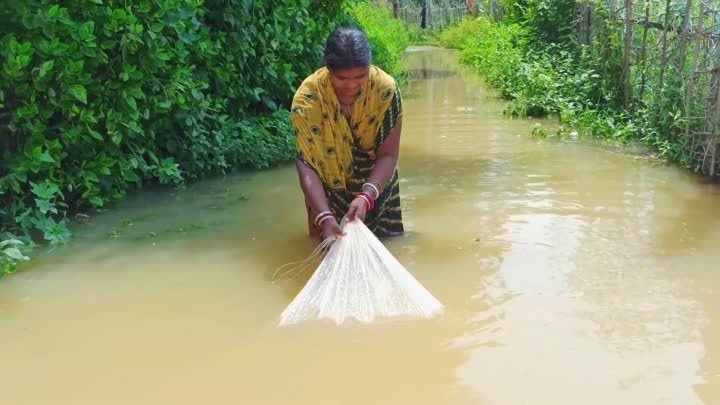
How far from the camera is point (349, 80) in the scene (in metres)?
3.47

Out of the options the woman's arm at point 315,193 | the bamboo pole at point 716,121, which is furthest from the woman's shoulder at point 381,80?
the bamboo pole at point 716,121

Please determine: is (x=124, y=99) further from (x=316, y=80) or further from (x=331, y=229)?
(x=331, y=229)

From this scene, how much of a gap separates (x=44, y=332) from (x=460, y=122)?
609 centimetres

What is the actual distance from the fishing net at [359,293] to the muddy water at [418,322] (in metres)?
0.07

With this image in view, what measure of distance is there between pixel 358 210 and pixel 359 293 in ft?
1.59

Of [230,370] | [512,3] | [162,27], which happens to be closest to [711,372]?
[230,370]

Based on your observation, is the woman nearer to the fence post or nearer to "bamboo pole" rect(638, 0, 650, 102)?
"bamboo pole" rect(638, 0, 650, 102)

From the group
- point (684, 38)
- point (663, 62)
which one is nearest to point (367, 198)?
point (684, 38)

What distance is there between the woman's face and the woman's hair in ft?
0.09

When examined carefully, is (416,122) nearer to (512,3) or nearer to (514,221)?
(514,221)

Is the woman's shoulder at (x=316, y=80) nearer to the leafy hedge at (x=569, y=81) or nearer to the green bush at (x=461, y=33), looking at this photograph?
the leafy hedge at (x=569, y=81)

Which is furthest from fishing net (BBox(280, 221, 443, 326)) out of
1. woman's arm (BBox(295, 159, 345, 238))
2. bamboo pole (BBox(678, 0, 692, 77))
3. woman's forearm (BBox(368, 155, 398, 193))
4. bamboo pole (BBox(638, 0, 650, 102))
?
bamboo pole (BBox(638, 0, 650, 102))

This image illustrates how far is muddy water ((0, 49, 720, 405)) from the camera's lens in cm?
258

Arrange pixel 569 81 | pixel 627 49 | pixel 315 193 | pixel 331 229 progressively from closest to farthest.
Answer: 1. pixel 331 229
2. pixel 315 193
3. pixel 627 49
4. pixel 569 81
